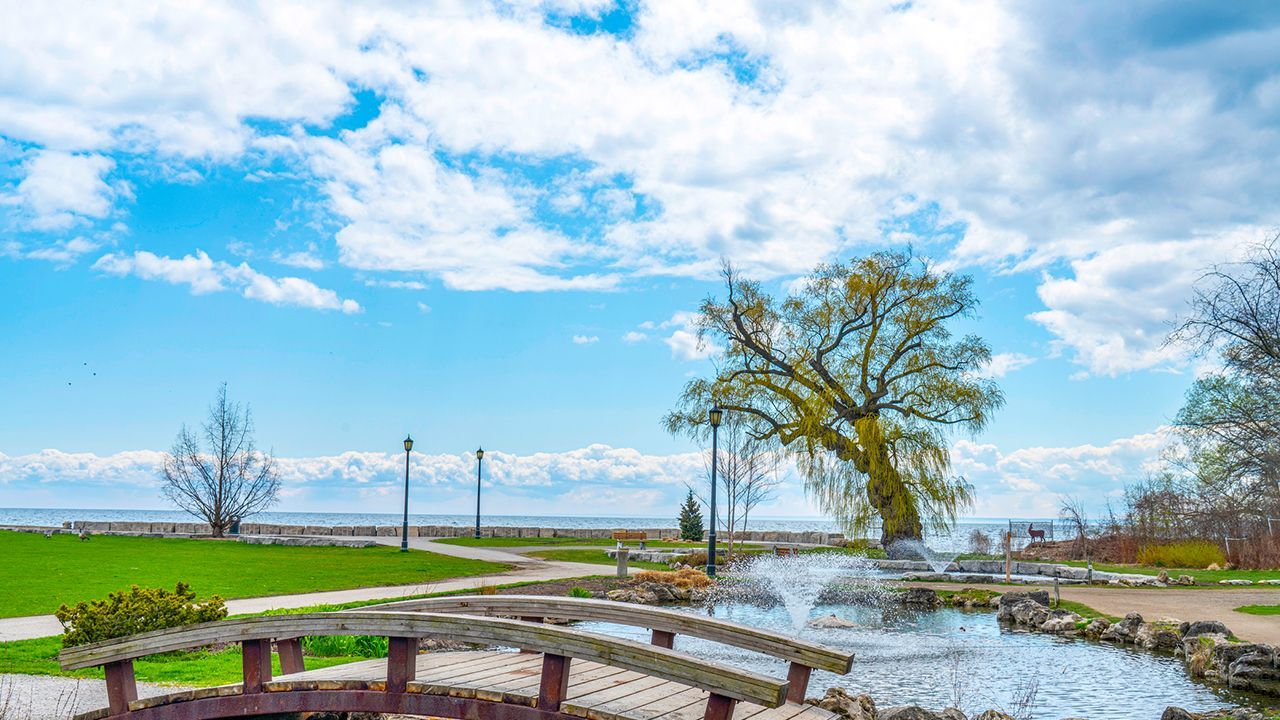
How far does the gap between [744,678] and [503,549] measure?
30.0 meters

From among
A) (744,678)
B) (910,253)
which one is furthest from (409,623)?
(910,253)

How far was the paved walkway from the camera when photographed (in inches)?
503

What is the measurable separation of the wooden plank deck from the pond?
435cm

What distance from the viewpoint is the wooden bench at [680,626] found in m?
5.40

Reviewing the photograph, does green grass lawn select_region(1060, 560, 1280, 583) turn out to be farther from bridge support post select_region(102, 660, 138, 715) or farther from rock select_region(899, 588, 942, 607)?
bridge support post select_region(102, 660, 138, 715)

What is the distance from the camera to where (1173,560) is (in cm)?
2981

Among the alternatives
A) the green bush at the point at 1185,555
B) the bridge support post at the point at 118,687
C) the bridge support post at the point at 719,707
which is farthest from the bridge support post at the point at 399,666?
the green bush at the point at 1185,555

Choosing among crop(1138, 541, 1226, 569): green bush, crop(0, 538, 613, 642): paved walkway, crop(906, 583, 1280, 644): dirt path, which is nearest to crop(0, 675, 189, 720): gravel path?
crop(0, 538, 613, 642): paved walkway

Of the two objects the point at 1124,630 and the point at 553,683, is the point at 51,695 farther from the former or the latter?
the point at 1124,630

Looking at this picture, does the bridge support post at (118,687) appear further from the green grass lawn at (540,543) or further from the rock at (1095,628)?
the green grass lawn at (540,543)

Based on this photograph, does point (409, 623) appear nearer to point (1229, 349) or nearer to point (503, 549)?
point (1229, 349)

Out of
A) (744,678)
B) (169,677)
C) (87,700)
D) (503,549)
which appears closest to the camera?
(744,678)

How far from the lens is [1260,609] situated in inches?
666

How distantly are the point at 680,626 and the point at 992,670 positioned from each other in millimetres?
7676
